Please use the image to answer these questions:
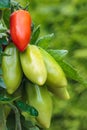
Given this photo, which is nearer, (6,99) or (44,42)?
(6,99)

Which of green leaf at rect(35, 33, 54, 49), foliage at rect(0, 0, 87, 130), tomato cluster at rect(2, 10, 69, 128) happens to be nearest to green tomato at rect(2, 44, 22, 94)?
tomato cluster at rect(2, 10, 69, 128)

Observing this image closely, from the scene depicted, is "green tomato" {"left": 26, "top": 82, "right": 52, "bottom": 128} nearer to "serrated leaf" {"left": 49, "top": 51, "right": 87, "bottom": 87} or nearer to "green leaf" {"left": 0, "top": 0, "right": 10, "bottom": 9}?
"serrated leaf" {"left": 49, "top": 51, "right": 87, "bottom": 87}

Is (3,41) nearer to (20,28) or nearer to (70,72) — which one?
(20,28)

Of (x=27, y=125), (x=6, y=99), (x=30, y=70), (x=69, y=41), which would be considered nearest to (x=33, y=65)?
(x=30, y=70)

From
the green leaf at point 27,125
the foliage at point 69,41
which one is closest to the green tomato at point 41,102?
the green leaf at point 27,125

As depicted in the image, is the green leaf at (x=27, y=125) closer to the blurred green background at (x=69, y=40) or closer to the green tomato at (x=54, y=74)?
the green tomato at (x=54, y=74)
